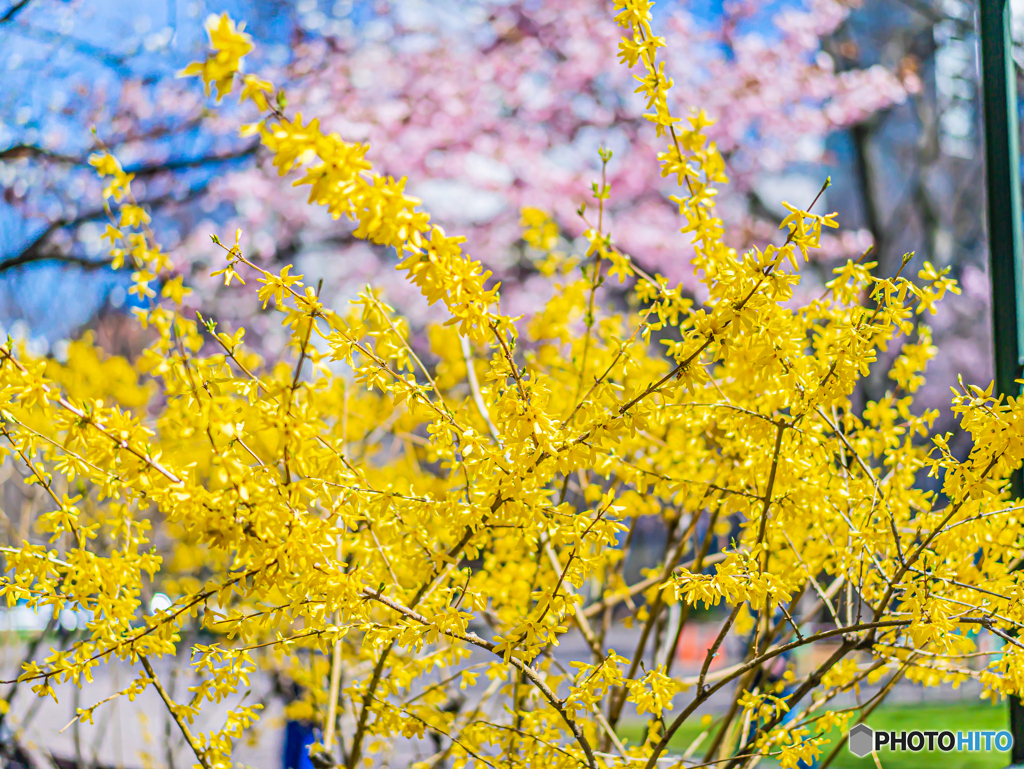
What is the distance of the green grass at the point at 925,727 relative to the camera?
4418mm

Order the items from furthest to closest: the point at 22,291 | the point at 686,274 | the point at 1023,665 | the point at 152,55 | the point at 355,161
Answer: the point at 686,274 → the point at 22,291 → the point at 152,55 → the point at 1023,665 → the point at 355,161

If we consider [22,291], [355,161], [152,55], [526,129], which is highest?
[526,129]

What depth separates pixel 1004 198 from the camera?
1.75 metres

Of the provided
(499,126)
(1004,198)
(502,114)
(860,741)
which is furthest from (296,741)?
(502,114)

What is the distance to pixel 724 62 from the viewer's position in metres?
6.52

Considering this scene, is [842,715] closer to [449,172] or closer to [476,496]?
[476,496]

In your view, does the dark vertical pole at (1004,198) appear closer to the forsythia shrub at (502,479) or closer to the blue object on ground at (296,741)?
the forsythia shrub at (502,479)

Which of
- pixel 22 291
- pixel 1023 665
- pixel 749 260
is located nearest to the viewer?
pixel 749 260

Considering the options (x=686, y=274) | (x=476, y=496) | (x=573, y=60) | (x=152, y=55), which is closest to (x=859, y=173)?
(x=686, y=274)

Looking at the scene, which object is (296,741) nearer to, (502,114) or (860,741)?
(860,741)

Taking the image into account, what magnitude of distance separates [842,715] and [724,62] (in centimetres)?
614

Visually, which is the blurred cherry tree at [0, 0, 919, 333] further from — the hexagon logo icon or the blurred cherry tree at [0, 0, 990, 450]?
the hexagon logo icon

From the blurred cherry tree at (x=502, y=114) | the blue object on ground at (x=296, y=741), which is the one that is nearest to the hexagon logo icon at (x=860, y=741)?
the blue object on ground at (x=296, y=741)

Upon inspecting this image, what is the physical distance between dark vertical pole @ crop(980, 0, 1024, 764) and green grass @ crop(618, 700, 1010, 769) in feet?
10.0
